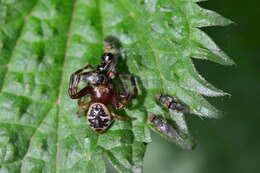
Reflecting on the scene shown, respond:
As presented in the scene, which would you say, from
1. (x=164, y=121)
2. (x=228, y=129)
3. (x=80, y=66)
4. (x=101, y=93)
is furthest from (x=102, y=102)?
(x=228, y=129)

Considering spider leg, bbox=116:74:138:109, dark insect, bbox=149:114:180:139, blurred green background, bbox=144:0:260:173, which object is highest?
spider leg, bbox=116:74:138:109

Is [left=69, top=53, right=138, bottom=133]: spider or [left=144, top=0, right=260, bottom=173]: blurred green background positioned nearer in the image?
[left=69, top=53, right=138, bottom=133]: spider

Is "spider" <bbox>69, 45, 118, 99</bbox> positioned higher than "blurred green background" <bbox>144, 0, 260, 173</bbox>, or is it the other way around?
"spider" <bbox>69, 45, 118, 99</bbox>

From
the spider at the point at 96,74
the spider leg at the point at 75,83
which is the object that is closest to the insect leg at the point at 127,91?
the spider at the point at 96,74

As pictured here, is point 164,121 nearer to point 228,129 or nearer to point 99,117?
point 99,117

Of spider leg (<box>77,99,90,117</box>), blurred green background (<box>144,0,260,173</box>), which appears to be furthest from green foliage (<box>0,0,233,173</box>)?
blurred green background (<box>144,0,260,173</box>)

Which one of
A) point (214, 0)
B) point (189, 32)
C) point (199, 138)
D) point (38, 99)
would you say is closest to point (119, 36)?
point (189, 32)

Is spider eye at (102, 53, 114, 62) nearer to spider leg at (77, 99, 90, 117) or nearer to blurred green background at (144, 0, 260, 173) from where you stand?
spider leg at (77, 99, 90, 117)
